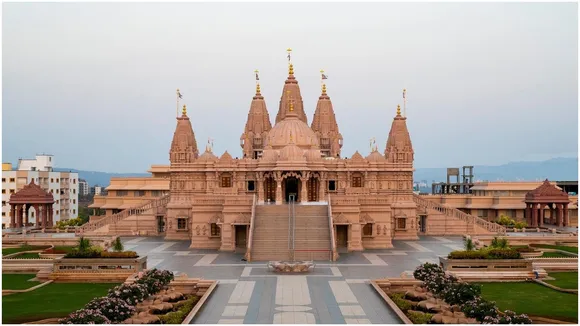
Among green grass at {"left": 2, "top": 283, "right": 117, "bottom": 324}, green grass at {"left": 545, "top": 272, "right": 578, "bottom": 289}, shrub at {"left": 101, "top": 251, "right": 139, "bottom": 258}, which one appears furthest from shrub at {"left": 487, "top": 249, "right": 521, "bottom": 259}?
green grass at {"left": 2, "top": 283, "right": 117, "bottom": 324}

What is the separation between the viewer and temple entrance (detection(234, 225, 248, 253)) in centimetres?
4591

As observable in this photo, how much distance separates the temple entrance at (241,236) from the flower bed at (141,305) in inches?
653

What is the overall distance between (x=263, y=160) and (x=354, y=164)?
25.9ft

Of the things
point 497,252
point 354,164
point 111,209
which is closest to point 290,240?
point 497,252

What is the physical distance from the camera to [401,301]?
26828mm

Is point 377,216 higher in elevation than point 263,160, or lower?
lower

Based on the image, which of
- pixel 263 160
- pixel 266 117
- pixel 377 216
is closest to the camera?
pixel 377 216

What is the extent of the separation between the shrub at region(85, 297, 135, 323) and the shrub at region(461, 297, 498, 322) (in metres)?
10.9

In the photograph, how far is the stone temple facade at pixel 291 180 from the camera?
46.4 metres

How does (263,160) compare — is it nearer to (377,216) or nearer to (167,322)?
(377,216)

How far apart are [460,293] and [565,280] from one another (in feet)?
35.2

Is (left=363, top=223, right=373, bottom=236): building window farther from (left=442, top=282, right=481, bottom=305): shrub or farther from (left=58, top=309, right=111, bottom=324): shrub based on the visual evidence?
(left=58, top=309, right=111, bottom=324): shrub

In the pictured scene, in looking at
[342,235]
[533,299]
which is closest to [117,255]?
[342,235]

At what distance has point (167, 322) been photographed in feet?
77.4
